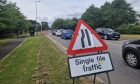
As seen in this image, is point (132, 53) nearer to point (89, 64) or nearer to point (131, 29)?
point (89, 64)

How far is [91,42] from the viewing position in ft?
19.2

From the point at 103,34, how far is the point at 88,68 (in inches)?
1108

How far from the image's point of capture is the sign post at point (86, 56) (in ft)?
18.2

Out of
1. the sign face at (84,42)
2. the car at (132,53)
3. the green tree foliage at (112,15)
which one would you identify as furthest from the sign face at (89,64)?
the green tree foliage at (112,15)

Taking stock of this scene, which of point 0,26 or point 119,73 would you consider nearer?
point 119,73

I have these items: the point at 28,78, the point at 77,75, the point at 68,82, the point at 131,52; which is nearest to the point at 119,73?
the point at 131,52

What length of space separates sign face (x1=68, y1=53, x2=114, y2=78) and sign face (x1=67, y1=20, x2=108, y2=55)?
8.4 inches

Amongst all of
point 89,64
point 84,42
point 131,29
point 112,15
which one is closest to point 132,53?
point 84,42

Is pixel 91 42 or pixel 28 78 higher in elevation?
Result: pixel 91 42

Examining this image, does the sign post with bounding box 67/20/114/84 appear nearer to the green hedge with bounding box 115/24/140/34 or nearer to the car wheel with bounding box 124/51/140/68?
the car wheel with bounding box 124/51/140/68

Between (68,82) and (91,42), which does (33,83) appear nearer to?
(68,82)

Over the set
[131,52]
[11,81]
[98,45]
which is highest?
[98,45]

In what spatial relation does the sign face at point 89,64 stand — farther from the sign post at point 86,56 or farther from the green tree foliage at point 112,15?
the green tree foliage at point 112,15

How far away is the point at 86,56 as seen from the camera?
566cm
